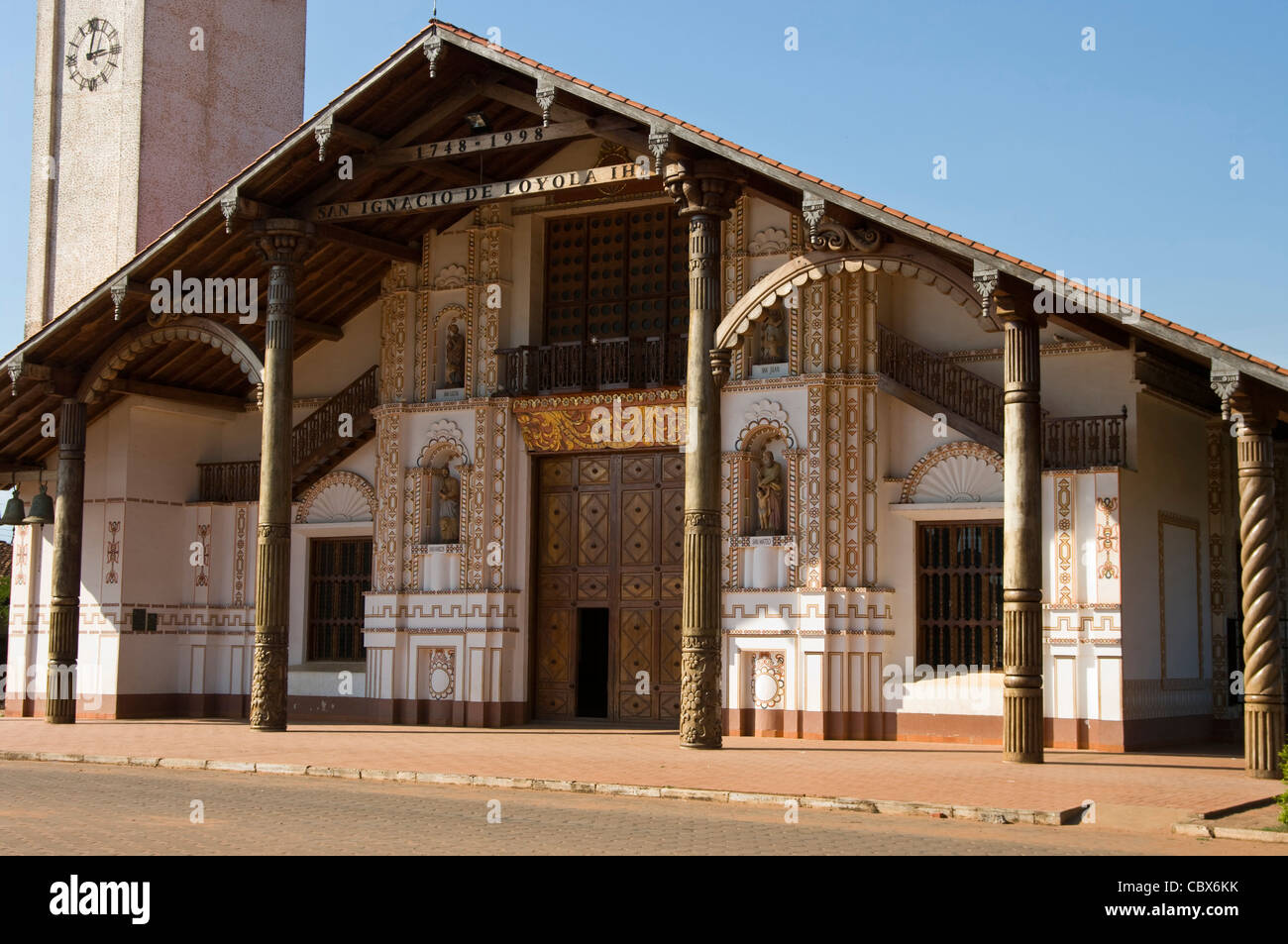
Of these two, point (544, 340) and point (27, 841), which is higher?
point (544, 340)

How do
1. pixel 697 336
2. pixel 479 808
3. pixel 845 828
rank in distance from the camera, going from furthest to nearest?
pixel 697 336, pixel 479 808, pixel 845 828

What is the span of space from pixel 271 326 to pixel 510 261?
4075 millimetres

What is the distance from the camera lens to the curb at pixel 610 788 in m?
12.0

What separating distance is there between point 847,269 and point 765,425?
404cm

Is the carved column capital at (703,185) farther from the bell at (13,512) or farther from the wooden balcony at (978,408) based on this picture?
the bell at (13,512)

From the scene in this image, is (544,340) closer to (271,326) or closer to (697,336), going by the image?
(271,326)

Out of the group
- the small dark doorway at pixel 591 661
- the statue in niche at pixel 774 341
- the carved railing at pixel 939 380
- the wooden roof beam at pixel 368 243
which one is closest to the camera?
the carved railing at pixel 939 380

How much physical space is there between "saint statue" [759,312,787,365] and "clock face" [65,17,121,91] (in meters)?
14.9

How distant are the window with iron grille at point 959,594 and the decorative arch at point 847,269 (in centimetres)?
414

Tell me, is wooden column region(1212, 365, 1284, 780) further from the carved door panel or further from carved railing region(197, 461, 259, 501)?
carved railing region(197, 461, 259, 501)

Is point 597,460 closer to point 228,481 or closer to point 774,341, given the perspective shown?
point 774,341

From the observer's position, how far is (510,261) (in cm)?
2348

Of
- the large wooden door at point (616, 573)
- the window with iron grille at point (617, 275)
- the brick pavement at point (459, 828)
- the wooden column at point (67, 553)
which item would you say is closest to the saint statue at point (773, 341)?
the window with iron grille at point (617, 275)
